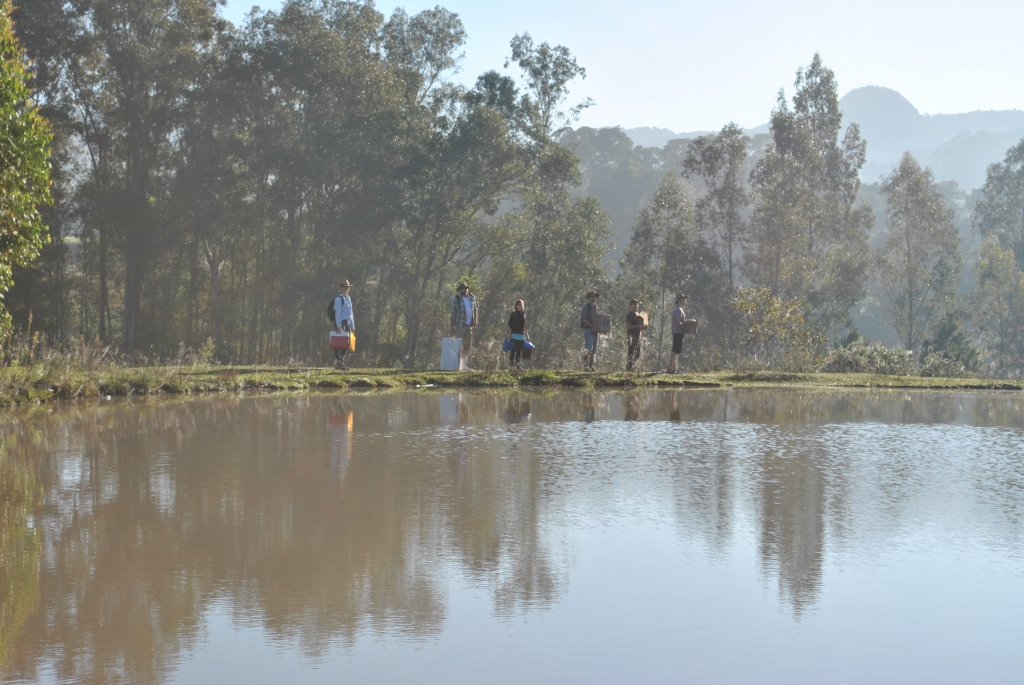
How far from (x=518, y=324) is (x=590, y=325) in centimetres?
190

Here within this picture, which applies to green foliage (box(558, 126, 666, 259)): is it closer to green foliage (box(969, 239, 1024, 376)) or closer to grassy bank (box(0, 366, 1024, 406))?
green foliage (box(969, 239, 1024, 376))

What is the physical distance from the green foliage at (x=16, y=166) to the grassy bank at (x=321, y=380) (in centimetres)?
128

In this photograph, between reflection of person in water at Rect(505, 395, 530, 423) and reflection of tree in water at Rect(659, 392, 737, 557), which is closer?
reflection of tree in water at Rect(659, 392, 737, 557)

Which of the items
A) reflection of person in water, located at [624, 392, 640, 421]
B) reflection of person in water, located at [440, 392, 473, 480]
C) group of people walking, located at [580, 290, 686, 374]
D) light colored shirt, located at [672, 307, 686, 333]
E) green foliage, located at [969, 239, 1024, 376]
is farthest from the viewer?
green foliage, located at [969, 239, 1024, 376]

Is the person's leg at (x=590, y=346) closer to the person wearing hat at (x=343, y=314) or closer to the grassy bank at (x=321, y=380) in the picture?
the grassy bank at (x=321, y=380)

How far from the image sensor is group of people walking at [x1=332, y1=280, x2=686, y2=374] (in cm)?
2328

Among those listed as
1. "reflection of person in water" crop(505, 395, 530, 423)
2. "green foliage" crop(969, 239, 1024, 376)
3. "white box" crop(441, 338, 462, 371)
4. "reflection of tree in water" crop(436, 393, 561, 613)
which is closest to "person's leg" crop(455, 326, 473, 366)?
"white box" crop(441, 338, 462, 371)

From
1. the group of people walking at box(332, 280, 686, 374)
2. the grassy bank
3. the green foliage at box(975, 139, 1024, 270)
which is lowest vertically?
the grassy bank

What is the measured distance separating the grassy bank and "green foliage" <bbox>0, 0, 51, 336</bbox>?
50.3 inches

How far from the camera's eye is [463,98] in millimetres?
49406

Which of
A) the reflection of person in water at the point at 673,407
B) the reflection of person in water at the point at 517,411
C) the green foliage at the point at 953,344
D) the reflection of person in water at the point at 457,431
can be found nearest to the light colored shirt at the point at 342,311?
the reflection of person in water at the point at 457,431

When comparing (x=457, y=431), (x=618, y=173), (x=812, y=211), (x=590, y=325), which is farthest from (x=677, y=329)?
(x=618, y=173)

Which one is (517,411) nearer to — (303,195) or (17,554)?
(17,554)

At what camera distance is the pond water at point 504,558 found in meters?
4.65
